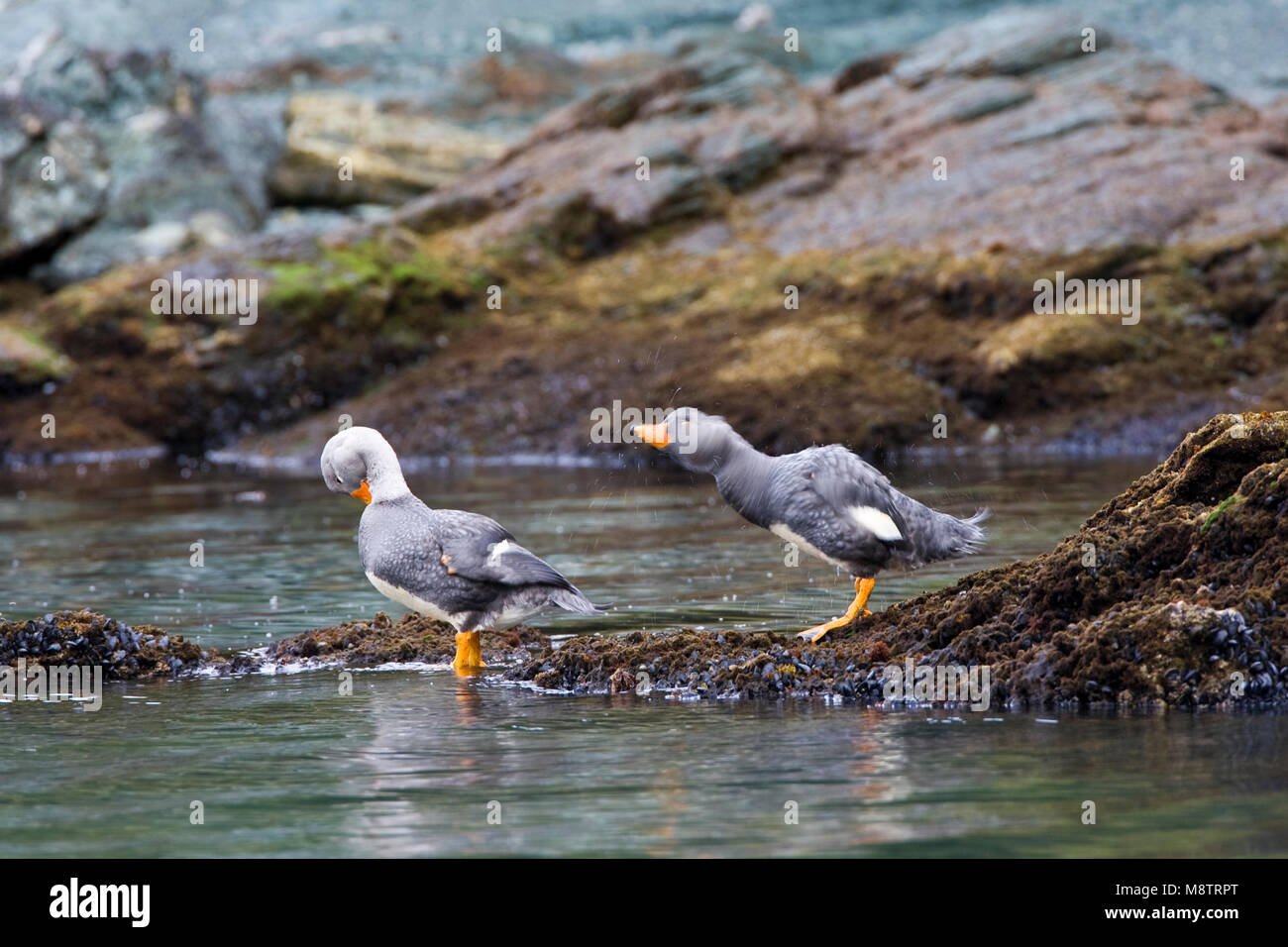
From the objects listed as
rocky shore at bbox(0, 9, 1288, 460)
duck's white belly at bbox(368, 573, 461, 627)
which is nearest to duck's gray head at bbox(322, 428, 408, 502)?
duck's white belly at bbox(368, 573, 461, 627)

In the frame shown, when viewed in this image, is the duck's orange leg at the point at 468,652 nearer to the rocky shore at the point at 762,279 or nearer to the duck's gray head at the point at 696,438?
the duck's gray head at the point at 696,438

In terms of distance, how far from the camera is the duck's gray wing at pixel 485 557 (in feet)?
29.5

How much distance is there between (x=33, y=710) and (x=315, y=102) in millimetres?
38163

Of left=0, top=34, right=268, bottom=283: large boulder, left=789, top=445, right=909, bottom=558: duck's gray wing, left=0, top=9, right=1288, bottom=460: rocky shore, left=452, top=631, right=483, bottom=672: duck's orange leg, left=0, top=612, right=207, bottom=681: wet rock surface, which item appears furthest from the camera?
left=0, top=34, right=268, bottom=283: large boulder

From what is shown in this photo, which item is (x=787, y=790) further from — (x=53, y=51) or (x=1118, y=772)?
(x=53, y=51)

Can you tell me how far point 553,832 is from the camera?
6.03 m

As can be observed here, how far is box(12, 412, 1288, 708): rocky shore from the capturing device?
25.2ft

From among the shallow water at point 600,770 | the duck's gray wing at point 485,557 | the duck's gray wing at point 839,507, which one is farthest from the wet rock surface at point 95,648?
the duck's gray wing at point 839,507

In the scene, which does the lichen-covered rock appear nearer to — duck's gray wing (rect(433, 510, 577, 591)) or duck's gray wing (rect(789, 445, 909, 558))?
duck's gray wing (rect(433, 510, 577, 591))

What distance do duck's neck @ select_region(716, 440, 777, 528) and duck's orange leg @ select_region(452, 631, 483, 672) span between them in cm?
175

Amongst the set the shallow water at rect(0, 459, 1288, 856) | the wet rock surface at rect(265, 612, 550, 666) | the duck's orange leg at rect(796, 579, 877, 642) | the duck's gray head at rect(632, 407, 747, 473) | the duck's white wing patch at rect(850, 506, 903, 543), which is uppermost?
the duck's gray head at rect(632, 407, 747, 473)

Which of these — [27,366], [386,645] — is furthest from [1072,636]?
[27,366]

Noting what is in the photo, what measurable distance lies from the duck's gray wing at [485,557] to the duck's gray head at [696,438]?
97cm
